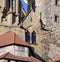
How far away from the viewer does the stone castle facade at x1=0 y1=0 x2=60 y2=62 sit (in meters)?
36.7

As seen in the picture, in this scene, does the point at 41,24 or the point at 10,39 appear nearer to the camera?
the point at 10,39

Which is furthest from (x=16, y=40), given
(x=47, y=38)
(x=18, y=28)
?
(x=47, y=38)

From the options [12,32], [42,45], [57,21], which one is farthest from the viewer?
[57,21]

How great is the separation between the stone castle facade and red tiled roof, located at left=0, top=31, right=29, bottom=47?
3.94 ft

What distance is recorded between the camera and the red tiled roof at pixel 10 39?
110ft

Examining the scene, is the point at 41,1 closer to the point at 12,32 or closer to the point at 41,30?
the point at 41,30

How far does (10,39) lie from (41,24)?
5579mm

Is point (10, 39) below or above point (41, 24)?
below

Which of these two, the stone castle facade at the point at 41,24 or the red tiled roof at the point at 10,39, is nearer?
the red tiled roof at the point at 10,39

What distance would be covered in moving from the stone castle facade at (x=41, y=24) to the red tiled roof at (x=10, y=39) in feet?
3.94

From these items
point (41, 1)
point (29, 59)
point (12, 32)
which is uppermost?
point (41, 1)

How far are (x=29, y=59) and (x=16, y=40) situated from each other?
8.74 feet

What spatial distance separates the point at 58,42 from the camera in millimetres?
38938

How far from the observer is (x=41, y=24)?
38281 millimetres
